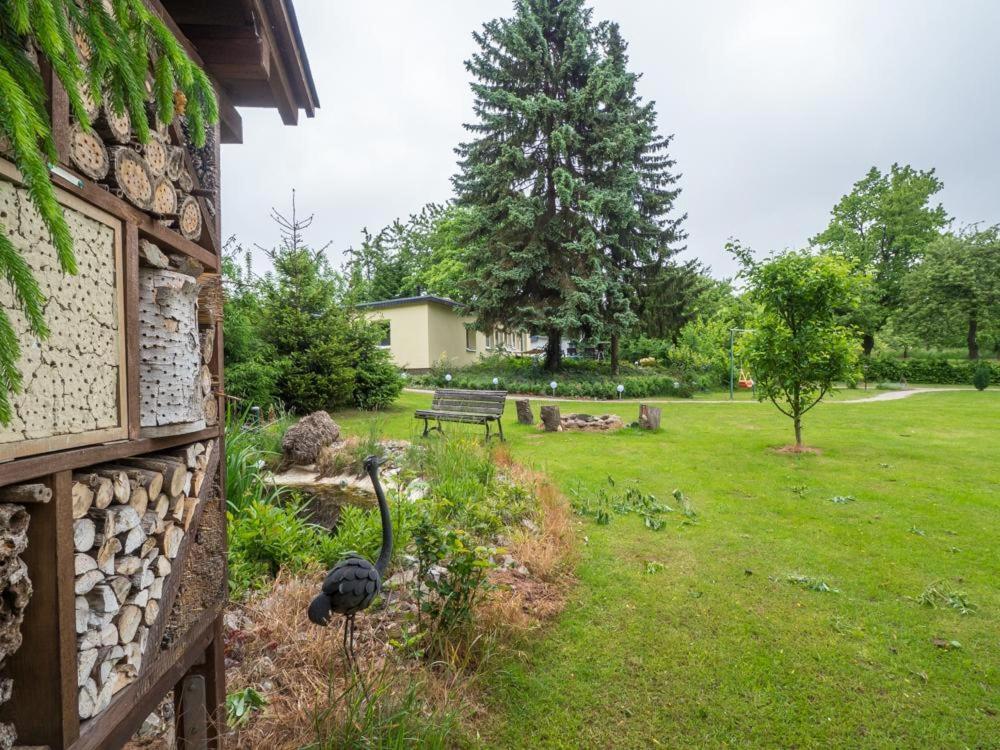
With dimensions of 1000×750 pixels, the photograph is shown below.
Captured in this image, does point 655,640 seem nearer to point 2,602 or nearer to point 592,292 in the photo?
point 2,602

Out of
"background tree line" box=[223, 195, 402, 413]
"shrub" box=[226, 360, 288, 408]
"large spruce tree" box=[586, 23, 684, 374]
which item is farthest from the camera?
"large spruce tree" box=[586, 23, 684, 374]

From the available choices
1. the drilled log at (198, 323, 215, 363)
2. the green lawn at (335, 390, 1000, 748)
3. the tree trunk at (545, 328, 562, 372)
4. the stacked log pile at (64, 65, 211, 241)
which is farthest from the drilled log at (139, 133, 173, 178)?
the tree trunk at (545, 328, 562, 372)

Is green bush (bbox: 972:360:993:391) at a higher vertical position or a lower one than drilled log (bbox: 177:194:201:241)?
lower

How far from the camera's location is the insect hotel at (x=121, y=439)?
1.18 meters

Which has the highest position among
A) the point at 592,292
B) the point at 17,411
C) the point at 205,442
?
the point at 592,292

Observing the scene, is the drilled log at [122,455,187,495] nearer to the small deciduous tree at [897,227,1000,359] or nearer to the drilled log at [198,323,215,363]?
the drilled log at [198,323,215,363]

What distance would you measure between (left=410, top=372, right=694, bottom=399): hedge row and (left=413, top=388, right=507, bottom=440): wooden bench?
807 centimetres

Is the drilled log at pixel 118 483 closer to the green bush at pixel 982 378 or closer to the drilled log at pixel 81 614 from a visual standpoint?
the drilled log at pixel 81 614

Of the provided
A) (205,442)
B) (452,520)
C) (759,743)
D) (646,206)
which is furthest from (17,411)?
(646,206)

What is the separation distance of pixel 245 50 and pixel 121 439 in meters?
1.74

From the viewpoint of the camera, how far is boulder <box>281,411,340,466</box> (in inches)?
245

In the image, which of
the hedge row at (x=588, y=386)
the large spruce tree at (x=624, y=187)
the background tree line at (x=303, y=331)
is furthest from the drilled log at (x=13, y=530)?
the large spruce tree at (x=624, y=187)

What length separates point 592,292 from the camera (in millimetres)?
18672

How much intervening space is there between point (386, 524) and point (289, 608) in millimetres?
1189
